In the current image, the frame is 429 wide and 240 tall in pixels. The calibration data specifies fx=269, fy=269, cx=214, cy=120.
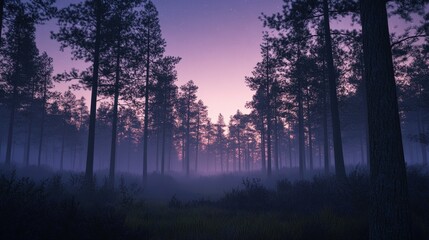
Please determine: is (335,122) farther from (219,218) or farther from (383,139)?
(383,139)

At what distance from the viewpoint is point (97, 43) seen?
52.0 feet

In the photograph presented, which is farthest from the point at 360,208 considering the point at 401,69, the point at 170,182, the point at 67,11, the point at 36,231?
the point at 170,182

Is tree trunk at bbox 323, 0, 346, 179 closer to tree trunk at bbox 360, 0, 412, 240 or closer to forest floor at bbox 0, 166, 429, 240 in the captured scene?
forest floor at bbox 0, 166, 429, 240

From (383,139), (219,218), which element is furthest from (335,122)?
(383,139)

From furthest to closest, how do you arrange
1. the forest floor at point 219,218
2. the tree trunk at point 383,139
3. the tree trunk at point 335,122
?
the tree trunk at point 335,122 → the forest floor at point 219,218 → the tree trunk at point 383,139

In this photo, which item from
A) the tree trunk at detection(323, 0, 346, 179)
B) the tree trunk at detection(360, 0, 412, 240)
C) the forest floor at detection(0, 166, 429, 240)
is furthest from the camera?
the tree trunk at detection(323, 0, 346, 179)

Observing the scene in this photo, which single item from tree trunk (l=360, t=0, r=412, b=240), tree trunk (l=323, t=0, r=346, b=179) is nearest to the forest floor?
tree trunk (l=360, t=0, r=412, b=240)

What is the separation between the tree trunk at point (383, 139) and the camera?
4688 millimetres

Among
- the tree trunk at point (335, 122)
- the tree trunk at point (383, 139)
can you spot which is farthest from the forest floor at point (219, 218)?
the tree trunk at point (335, 122)

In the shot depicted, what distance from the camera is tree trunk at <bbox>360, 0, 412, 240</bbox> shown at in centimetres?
469

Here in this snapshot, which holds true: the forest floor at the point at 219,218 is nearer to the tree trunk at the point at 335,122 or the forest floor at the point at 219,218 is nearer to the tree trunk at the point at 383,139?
the tree trunk at the point at 383,139

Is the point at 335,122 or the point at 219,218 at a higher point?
the point at 335,122

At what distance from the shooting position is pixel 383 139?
491 centimetres

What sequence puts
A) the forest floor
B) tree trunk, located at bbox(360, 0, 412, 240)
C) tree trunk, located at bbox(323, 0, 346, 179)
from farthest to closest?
tree trunk, located at bbox(323, 0, 346, 179) → the forest floor → tree trunk, located at bbox(360, 0, 412, 240)
